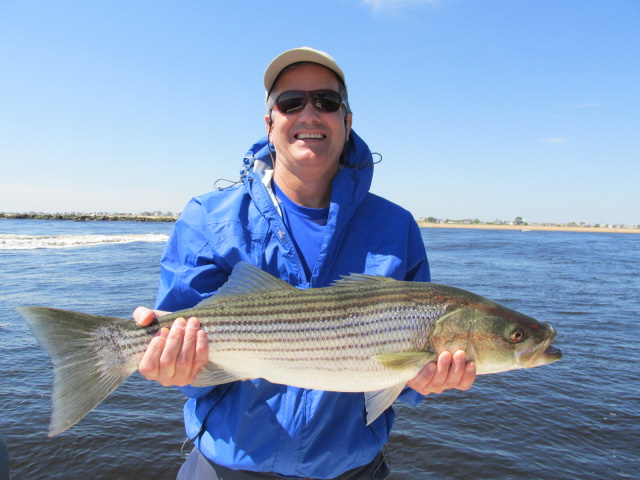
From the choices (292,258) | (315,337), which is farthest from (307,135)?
(315,337)

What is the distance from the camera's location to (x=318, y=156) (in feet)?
13.1

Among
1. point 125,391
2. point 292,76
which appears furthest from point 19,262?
point 292,76

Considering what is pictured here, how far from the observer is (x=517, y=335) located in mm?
3740

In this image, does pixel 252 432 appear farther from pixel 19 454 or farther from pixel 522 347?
pixel 19 454

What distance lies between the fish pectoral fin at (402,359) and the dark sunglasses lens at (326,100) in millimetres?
2364

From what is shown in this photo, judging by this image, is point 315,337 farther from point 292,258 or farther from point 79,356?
point 79,356

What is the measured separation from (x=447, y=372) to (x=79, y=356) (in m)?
2.98

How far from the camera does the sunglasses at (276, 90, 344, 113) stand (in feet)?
13.8

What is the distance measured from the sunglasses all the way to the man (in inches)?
0.4

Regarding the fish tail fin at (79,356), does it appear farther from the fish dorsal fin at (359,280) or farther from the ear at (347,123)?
the ear at (347,123)

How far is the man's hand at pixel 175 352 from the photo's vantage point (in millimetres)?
3375

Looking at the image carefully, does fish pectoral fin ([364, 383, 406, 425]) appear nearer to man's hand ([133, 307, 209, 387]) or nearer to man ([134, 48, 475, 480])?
man ([134, 48, 475, 480])

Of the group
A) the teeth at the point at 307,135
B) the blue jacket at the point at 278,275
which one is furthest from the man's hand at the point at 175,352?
the teeth at the point at 307,135

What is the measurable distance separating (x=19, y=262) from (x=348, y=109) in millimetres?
31632
